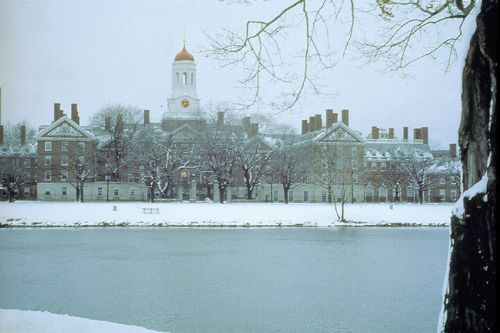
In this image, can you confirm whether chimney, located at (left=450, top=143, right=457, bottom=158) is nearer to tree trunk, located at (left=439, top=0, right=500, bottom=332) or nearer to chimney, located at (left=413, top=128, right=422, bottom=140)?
chimney, located at (left=413, top=128, right=422, bottom=140)

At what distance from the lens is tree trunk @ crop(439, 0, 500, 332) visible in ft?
13.4

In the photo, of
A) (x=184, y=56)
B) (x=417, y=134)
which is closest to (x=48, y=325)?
(x=184, y=56)

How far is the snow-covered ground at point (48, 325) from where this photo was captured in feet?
21.7

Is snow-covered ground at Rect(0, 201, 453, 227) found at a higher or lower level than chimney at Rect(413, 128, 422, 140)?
lower

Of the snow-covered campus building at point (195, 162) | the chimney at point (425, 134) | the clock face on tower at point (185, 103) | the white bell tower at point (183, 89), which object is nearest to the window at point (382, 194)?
the snow-covered campus building at point (195, 162)

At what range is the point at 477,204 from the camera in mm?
4168

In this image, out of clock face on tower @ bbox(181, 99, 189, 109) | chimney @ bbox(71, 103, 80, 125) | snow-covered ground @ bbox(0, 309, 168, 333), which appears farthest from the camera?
clock face on tower @ bbox(181, 99, 189, 109)

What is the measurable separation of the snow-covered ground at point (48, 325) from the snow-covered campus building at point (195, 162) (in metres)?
36.9

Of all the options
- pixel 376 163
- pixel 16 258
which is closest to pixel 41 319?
pixel 16 258

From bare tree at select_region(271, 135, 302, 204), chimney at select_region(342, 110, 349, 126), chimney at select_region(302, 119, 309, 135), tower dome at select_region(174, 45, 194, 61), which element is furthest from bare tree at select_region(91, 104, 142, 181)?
Answer: chimney at select_region(342, 110, 349, 126)

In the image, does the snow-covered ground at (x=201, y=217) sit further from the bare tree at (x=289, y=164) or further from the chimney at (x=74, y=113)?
the chimney at (x=74, y=113)

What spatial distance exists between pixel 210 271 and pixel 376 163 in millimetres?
55642

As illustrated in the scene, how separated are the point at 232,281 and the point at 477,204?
1051cm

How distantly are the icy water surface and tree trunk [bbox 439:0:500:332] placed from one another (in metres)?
5.63
